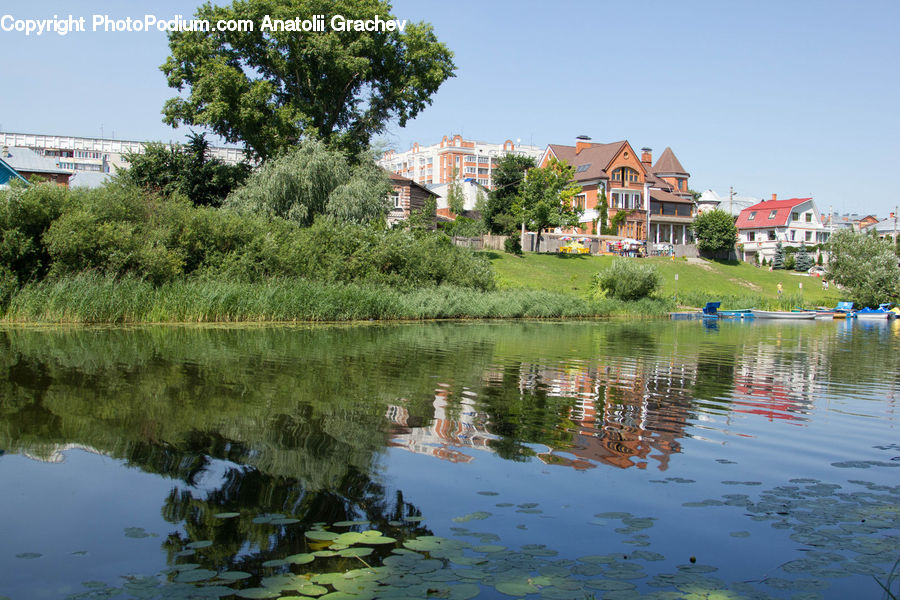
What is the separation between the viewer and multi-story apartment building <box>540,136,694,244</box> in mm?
82688

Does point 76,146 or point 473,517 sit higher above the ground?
point 76,146

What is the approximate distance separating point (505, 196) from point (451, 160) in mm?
100846

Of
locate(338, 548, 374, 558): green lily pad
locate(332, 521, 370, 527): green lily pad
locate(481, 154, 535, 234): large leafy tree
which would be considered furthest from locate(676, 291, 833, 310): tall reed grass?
locate(338, 548, 374, 558): green lily pad

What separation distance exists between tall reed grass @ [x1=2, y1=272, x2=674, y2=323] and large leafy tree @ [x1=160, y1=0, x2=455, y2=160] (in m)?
15.0

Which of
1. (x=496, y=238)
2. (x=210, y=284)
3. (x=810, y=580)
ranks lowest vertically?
(x=810, y=580)

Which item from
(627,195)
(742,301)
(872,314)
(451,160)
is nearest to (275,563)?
(742,301)

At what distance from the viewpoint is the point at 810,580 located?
5000 millimetres

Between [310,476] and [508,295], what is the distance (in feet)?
109

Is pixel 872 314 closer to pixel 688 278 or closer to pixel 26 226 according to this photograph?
pixel 688 278

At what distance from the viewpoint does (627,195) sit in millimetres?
83625

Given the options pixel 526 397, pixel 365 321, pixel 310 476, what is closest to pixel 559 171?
pixel 365 321

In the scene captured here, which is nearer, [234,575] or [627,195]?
[234,575]

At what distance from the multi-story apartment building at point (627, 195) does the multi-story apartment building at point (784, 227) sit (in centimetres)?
1332

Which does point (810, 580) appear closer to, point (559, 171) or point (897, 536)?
point (897, 536)
